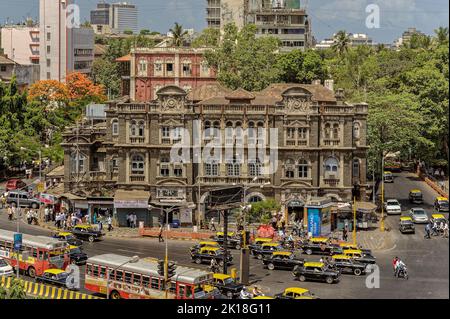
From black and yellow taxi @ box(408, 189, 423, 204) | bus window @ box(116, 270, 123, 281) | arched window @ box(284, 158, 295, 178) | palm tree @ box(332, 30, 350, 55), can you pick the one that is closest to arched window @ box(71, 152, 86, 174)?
arched window @ box(284, 158, 295, 178)

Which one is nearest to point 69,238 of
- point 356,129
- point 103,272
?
point 103,272

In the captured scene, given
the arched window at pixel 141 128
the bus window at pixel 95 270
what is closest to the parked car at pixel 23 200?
the arched window at pixel 141 128

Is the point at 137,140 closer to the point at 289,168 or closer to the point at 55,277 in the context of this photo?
the point at 289,168

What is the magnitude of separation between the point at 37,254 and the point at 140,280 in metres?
11.8

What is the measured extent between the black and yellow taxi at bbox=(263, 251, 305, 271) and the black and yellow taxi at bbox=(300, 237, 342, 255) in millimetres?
5177

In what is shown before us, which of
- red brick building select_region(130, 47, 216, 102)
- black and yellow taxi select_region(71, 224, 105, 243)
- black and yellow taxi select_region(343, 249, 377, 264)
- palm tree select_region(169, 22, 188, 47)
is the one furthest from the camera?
palm tree select_region(169, 22, 188, 47)

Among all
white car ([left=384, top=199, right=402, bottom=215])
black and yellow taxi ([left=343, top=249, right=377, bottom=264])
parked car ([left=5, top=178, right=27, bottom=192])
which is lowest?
black and yellow taxi ([left=343, top=249, right=377, bottom=264])

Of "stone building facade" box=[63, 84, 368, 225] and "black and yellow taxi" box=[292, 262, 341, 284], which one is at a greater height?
"stone building facade" box=[63, 84, 368, 225]

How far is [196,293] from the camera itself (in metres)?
43.5

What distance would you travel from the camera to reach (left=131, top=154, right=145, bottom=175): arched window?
3046 inches

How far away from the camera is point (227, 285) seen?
1877 inches

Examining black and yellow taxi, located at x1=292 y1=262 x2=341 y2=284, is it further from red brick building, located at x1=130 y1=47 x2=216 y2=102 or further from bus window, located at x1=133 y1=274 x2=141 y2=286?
red brick building, located at x1=130 y1=47 x2=216 y2=102

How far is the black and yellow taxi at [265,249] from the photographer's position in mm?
59750

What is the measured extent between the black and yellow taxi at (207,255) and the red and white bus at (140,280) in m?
11.1
